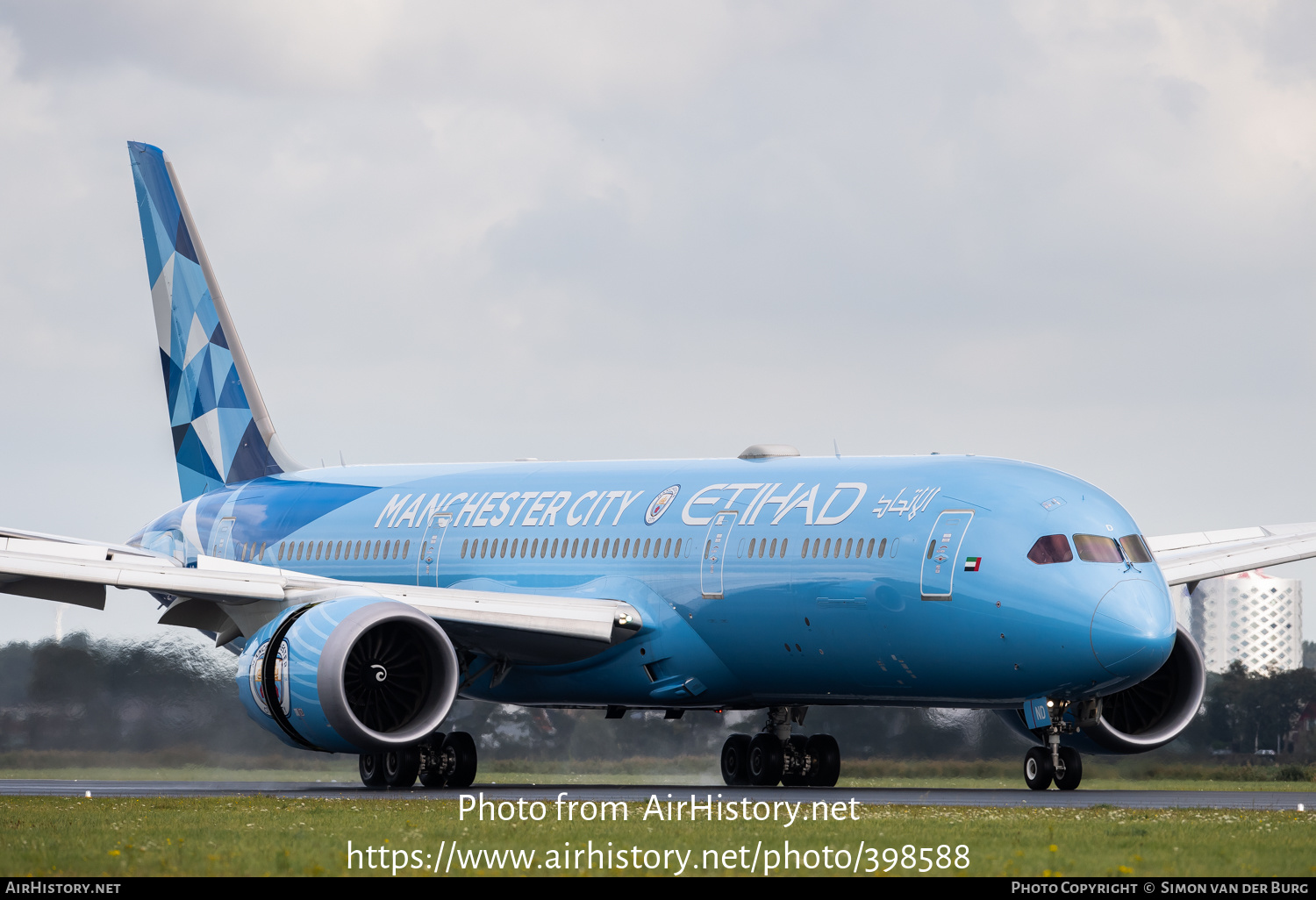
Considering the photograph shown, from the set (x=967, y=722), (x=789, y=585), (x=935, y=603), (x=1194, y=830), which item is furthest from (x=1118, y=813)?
(x=967, y=722)

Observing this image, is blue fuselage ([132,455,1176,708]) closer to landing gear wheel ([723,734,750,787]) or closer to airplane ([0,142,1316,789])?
airplane ([0,142,1316,789])

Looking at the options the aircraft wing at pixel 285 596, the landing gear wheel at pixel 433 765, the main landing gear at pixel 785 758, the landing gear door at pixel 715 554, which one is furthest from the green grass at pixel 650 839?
the main landing gear at pixel 785 758

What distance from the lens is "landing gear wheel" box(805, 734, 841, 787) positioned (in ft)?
88.5

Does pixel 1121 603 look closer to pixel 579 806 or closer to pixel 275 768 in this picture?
pixel 579 806

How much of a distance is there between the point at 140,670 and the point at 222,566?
25.5 feet

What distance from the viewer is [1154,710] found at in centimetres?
2584

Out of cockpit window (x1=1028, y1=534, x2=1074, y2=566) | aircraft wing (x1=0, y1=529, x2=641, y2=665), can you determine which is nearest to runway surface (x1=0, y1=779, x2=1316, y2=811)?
aircraft wing (x1=0, y1=529, x2=641, y2=665)

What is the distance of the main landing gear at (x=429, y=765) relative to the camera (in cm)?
2577

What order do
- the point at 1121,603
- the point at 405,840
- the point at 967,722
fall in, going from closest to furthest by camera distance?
the point at 405,840, the point at 1121,603, the point at 967,722

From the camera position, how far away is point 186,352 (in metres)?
34.2

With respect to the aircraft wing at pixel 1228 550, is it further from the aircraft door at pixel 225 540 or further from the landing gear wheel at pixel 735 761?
the aircraft door at pixel 225 540

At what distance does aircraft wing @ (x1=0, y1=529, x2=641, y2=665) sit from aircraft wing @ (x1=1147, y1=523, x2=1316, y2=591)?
7.78 meters

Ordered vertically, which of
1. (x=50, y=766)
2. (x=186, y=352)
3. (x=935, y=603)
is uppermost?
(x=186, y=352)

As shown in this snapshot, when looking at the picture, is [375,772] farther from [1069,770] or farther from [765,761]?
[1069,770]
